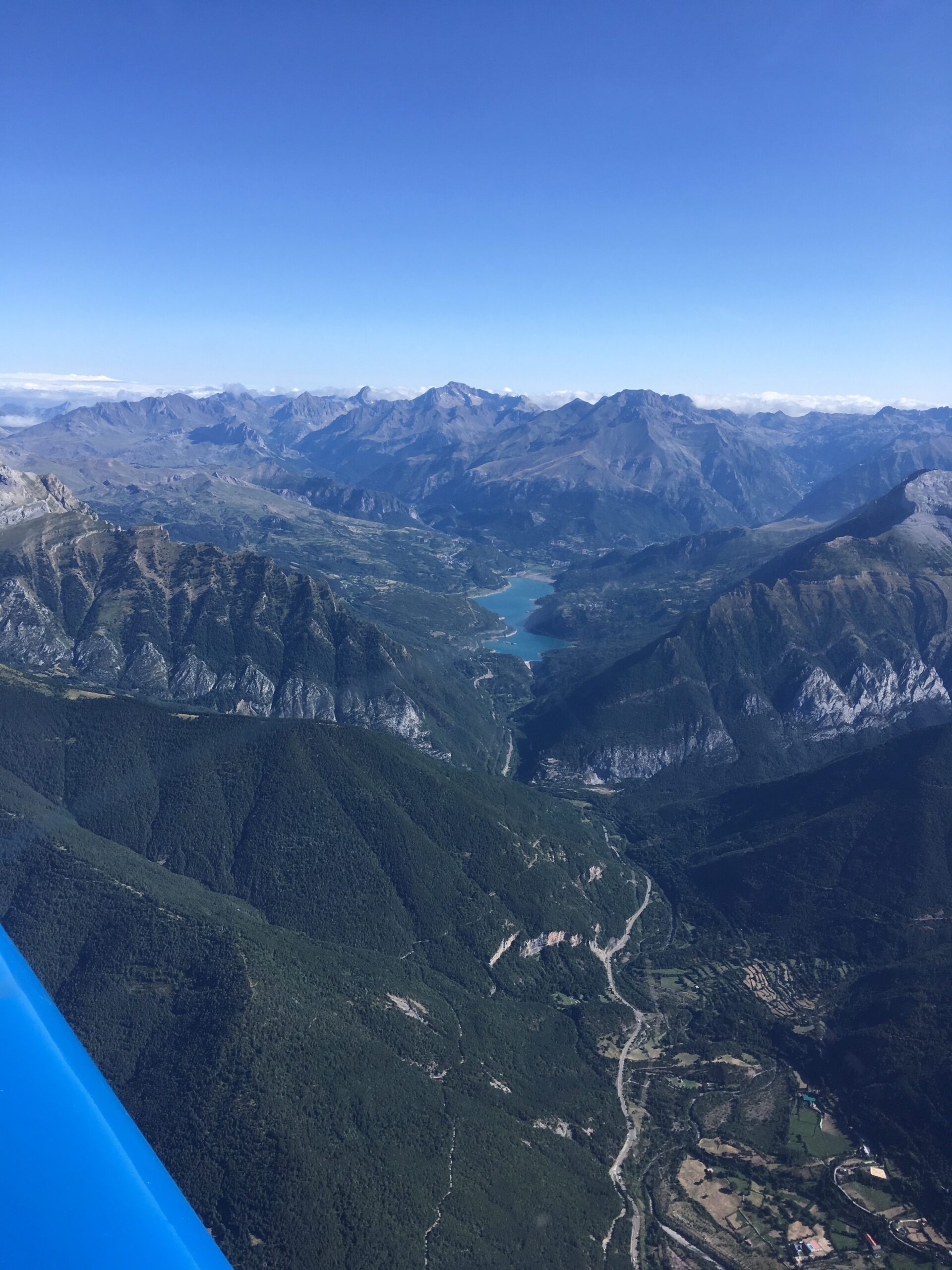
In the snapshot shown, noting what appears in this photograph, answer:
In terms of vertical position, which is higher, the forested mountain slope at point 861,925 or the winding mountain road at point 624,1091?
the forested mountain slope at point 861,925

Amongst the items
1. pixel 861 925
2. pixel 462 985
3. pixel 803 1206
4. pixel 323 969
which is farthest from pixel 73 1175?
pixel 861 925

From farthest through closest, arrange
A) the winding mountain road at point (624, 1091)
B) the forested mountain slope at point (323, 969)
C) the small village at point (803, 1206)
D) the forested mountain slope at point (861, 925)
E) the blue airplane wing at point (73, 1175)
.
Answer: the forested mountain slope at point (861, 925), the winding mountain road at point (624, 1091), the small village at point (803, 1206), the forested mountain slope at point (323, 969), the blue airplane wing at point (73, 1175)

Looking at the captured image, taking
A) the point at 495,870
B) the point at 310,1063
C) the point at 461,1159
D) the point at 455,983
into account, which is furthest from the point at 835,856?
the point at 310,1063

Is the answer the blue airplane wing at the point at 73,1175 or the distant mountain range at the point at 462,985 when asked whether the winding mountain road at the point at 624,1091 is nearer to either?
the distant mountain range at the point at 462,985

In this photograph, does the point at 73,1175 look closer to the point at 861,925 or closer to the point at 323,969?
the point at 323,969

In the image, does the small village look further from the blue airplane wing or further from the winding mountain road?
the blue airplane wing

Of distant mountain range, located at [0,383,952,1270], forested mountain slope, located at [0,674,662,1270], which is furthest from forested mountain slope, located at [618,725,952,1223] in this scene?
forested mountain slope, located at [0,674,662,1270]

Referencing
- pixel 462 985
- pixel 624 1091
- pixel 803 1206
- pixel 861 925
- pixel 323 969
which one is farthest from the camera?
pixel 861 925

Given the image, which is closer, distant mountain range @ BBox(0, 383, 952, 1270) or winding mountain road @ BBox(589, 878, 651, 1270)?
distant mountain range @ BBox(0, 383, 952, 1270)

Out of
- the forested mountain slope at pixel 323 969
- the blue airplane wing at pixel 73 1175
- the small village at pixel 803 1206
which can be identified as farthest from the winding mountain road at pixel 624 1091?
the blue airplane wing at pixel 73 1175
